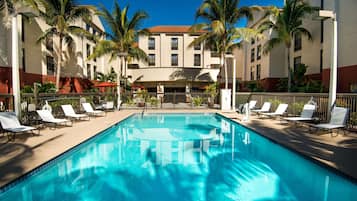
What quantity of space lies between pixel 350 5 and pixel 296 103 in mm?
8426

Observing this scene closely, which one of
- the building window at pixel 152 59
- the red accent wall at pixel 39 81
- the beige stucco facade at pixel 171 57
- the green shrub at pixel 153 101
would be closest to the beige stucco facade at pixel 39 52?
the red accent wall at pixel 39 81

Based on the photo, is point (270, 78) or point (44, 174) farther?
point (270, 78)

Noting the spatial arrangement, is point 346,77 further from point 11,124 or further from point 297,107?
point 11,124

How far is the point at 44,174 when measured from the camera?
502 cm

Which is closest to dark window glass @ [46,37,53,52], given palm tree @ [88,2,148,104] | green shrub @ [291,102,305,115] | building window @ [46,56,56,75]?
building window @ [46,56,56,75]

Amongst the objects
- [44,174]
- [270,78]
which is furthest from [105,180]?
[270,78]

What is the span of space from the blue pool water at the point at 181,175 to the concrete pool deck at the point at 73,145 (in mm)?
219

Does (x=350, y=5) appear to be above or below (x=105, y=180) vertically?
above

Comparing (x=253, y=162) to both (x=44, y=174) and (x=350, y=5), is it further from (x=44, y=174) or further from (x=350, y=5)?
(x=350, y=5)

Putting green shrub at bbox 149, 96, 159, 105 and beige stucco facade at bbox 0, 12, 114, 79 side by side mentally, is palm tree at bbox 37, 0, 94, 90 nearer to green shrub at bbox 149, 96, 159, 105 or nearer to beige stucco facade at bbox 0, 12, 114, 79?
beige stucco facade at bbox 0, 12, 114, 79

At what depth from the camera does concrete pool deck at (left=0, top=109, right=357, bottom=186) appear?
15.7ft

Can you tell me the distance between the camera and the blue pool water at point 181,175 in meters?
4.35

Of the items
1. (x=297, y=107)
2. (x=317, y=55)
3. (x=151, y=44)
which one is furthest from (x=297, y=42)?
(x=151, y=44)

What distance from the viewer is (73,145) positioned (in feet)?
21.8
